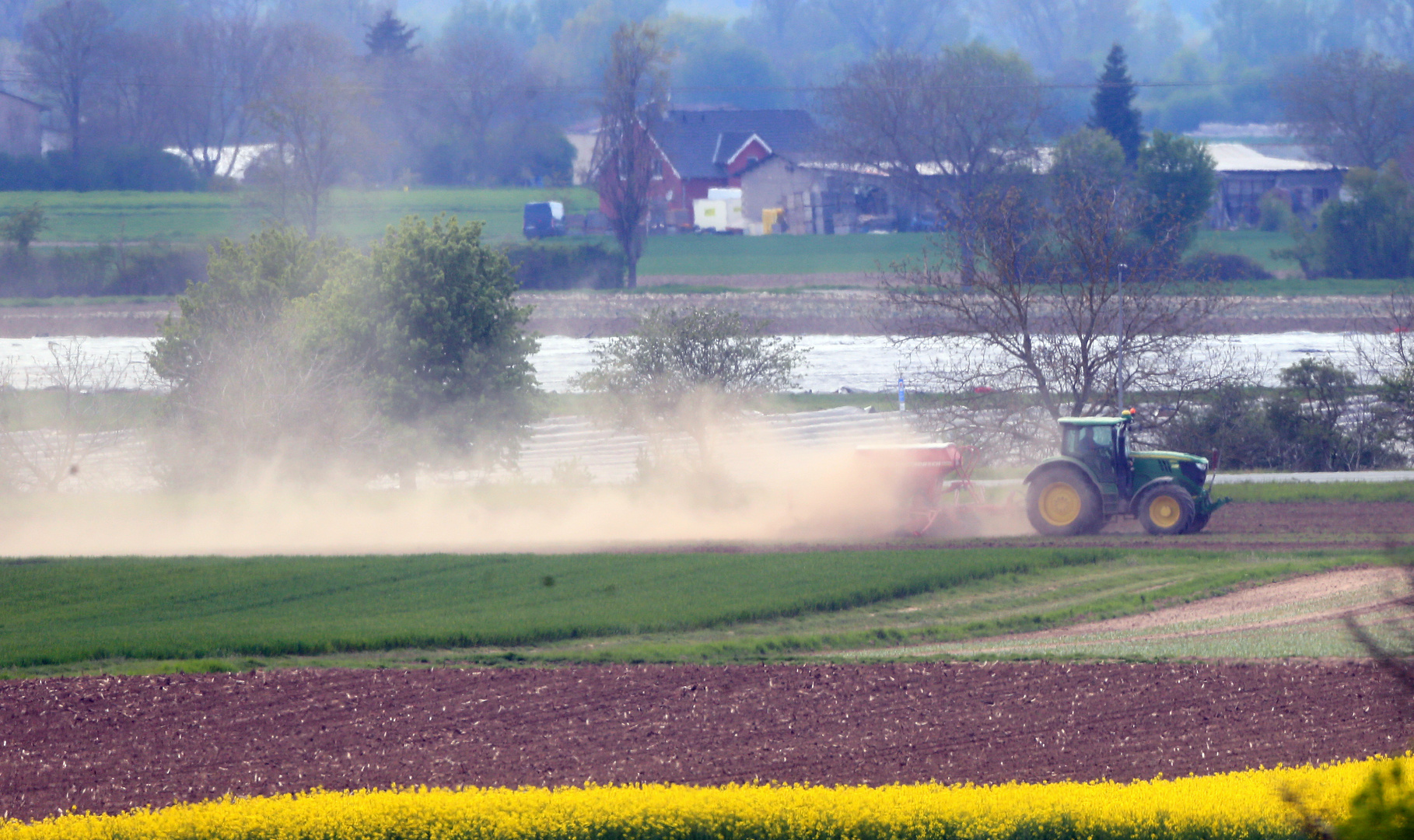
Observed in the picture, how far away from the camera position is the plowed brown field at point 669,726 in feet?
36.4

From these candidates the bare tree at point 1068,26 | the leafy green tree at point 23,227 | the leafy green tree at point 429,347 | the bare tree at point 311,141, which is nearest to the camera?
the leafy green tree at point 429,347

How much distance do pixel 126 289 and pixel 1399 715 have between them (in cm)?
5919

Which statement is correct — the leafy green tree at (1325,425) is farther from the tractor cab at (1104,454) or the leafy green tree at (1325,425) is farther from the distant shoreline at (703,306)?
the distant shoreline at (703,306)

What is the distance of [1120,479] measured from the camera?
21828 millimetres

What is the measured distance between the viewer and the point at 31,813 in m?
10.2

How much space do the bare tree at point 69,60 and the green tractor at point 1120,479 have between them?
68846 mm

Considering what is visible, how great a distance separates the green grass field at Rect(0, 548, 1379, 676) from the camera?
641 inches

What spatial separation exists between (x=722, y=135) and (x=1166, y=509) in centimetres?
6988

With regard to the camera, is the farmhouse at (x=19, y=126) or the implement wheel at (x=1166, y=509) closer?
the implement wheel at (x=1166, y=509)

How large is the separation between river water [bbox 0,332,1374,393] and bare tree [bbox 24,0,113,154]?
35.0 metres

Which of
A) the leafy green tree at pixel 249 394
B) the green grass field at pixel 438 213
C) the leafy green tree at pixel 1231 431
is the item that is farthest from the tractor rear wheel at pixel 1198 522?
the green grass field at pixel 438 213

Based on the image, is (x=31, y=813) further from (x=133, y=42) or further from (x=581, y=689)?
(x=133, y=42)

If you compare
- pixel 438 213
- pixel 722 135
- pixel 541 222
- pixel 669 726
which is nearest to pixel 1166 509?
pixel 669 726

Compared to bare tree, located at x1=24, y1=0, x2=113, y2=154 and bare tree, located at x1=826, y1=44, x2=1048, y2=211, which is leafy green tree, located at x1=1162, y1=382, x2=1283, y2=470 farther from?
bare tree, located at x1=24, y1=0, x2=113, y2=154
